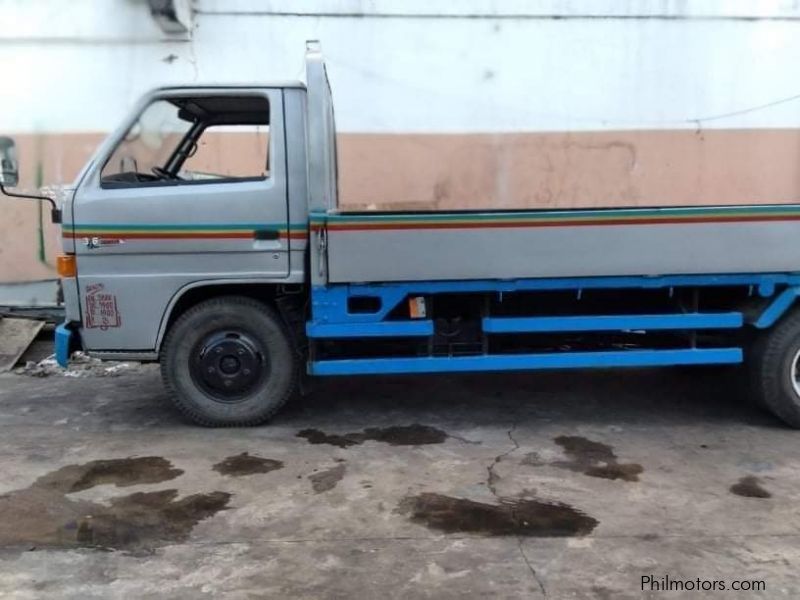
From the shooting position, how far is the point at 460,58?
8.48 metres

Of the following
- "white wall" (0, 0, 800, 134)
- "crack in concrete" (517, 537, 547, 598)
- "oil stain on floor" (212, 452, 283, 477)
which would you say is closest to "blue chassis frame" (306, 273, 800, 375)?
"oil stain on floor" (212, 452, 283, 477)

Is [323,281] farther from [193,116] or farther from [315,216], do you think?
[193,116]

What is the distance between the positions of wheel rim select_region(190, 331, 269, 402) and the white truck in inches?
0.4

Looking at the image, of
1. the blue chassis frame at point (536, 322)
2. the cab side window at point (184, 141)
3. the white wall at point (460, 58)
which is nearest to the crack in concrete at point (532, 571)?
the blue chassis frame at point (536, 322)

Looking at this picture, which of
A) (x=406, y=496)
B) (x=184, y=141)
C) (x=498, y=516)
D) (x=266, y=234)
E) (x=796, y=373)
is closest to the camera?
(x=498, y=516)

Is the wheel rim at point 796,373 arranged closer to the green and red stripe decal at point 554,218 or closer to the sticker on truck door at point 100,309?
the green and red stripe decal at point 554,218

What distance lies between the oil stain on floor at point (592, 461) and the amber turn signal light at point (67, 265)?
3166mm

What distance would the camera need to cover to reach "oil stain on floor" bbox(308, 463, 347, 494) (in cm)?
420

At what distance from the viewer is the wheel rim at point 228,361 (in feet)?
16.5

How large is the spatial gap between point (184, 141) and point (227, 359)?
166 centimetres

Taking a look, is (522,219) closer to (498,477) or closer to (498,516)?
(498,477)

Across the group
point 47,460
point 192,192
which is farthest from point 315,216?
point 47,460

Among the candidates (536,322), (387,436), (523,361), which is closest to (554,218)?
(536,322)

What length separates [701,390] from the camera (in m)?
6.19
